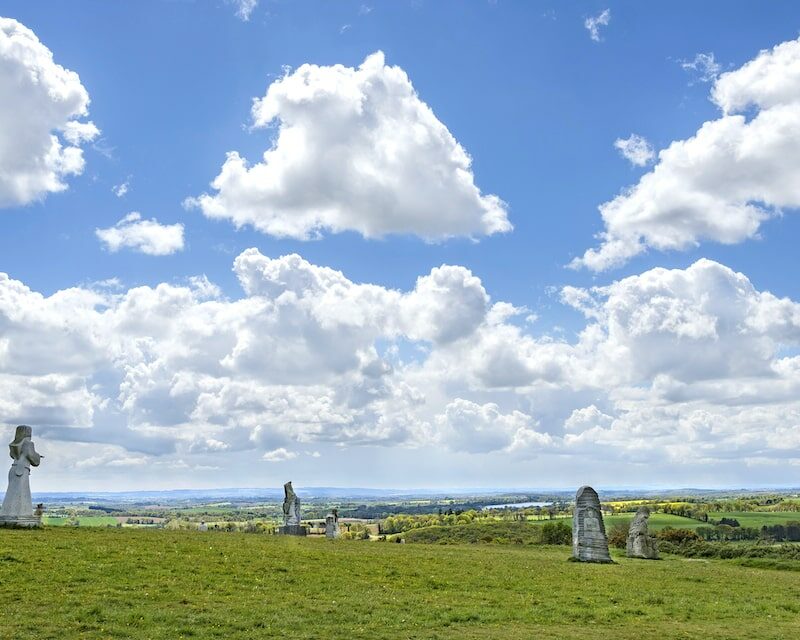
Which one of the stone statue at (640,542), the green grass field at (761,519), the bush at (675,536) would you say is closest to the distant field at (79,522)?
the stone statue at (640,542)

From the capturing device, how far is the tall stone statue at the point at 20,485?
37.3 metres

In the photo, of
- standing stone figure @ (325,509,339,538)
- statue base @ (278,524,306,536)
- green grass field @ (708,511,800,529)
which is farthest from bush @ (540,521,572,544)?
green grass field @ (708,511,800,529)

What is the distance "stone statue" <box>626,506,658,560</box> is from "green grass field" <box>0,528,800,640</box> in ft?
36.1

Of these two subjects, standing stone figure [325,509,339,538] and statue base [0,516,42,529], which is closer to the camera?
statue base [0,516,42,529]

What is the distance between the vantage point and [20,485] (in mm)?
38438

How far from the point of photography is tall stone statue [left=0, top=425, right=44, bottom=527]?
37281 mm

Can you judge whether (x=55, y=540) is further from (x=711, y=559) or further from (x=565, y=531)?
(x=565, y=531)

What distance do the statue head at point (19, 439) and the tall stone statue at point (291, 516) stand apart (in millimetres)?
19697

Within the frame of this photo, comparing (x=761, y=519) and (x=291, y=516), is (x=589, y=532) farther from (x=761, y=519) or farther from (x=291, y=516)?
(x=761, y=519)

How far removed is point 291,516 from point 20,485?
68.8 ft

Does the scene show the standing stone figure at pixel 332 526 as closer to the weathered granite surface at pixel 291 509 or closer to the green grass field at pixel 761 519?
the weathered granite surface at pixel 291 509

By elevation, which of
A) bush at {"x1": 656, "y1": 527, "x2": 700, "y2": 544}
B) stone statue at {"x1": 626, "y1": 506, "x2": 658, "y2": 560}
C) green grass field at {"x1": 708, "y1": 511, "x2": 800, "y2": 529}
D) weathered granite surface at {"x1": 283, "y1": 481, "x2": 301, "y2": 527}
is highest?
weathered granite surface at {"x1": 283, "y1": 481, "x2": 301, "y2": 527}

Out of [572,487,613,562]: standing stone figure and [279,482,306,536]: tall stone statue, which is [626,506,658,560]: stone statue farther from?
[279,482,306,536]: tall stone statue

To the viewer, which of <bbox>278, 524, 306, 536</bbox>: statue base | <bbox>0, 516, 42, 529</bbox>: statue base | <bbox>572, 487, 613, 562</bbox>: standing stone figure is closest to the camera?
<bbox>0, 516, 42, 529</bbox>: statue base
